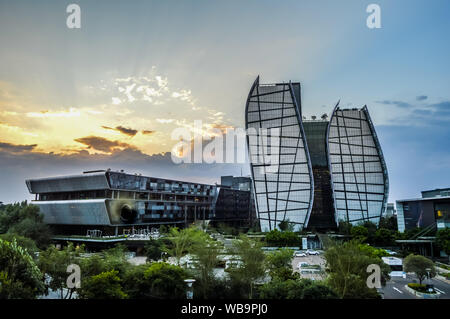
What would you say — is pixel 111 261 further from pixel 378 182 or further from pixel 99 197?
pixel 378 182

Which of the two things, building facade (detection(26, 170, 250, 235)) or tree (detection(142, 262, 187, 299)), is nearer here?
tree (detection(142, 262, 187, 299))

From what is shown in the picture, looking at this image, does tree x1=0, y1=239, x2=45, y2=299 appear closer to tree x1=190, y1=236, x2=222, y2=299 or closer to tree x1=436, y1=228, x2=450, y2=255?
tree x1=190, y1=236, x2=222, y2=299

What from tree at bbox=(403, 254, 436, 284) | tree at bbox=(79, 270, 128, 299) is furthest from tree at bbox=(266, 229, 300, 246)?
tree at bbox=(79, 270, 128, 299)

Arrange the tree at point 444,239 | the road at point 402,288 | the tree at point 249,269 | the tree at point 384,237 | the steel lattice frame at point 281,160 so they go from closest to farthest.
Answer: the tree at point 249,269
the road at point 402,288
the tree at point 444,239
the tree at point 384,237
the steel lattice frame at point 281,160

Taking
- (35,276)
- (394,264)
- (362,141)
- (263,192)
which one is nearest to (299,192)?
(263,192)

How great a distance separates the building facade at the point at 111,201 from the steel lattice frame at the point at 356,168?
32.9 metres

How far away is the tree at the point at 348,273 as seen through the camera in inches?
686

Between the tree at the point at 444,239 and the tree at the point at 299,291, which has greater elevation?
the tree at the point at 299,291

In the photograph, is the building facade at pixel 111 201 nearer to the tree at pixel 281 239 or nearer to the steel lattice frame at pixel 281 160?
the steel lattice frame at pixel 281 160

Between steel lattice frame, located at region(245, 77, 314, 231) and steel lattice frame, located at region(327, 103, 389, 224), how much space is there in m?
7.97

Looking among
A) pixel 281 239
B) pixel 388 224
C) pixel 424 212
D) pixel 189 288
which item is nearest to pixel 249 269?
pixel 189 288

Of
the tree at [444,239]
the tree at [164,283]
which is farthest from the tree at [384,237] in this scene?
the tree at [164,283]

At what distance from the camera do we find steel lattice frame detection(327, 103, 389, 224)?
67.8m

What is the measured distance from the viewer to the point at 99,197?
176 feet
